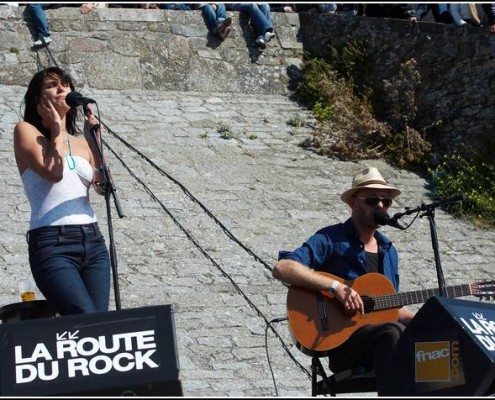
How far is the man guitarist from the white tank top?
1.16 meters

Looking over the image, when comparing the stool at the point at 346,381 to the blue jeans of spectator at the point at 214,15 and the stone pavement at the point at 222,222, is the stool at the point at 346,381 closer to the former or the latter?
the stone pavement at the point at 222,222

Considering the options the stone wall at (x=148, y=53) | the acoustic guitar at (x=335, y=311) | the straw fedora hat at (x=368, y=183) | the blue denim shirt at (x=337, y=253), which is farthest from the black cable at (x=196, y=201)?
the acoustic guitar at (x=335, y=311)

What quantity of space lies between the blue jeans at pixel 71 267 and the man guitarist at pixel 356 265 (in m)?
1.06

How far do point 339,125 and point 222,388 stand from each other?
507 centimetres

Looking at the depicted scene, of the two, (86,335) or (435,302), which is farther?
(435,302)

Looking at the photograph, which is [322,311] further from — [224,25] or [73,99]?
[224,25]

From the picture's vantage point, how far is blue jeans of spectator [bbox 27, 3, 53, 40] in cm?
1170

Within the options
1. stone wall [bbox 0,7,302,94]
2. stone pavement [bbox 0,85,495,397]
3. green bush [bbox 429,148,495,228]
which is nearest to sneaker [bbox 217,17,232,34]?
stone wall [bbox 0,7,302,94]

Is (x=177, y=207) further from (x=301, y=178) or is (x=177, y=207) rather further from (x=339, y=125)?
(x=339, y=125)

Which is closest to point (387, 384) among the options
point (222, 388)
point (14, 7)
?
point (222, 388)

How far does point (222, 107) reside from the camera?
11.8 meters

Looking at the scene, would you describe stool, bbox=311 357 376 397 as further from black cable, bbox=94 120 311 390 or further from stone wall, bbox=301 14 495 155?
stone wall, bbox=301 14 495 155

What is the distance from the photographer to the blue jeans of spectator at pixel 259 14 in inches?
498

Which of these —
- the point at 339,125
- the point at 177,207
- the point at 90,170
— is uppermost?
the point at 339,125
